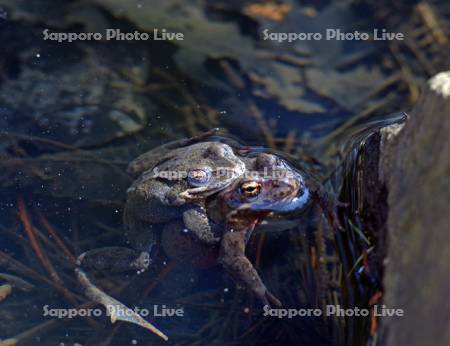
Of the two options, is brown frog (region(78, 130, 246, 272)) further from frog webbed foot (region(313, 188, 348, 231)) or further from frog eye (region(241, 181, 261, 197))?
frog webbed foot (region(313, 188, 348, 231))

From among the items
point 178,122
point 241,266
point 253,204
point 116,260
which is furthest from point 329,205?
point 116,260

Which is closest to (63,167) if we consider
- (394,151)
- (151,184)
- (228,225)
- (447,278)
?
(151,184)

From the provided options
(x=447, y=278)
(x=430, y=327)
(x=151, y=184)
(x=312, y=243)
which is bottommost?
(x=312, y=243)

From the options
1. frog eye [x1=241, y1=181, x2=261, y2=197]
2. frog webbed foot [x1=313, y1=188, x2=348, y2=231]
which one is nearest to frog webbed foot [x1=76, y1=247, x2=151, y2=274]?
frog eye [x1=241, y1=181, x2=261, y2=197]

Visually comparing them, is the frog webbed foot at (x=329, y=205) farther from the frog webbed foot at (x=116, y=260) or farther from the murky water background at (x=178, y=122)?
the frog webbed foot at (x=116, y=260)

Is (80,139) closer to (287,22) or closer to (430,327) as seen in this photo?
(287,22)

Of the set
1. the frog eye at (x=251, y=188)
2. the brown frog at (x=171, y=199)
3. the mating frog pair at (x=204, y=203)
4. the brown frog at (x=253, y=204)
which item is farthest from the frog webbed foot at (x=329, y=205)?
the brown frog at (x=171, y=199)
